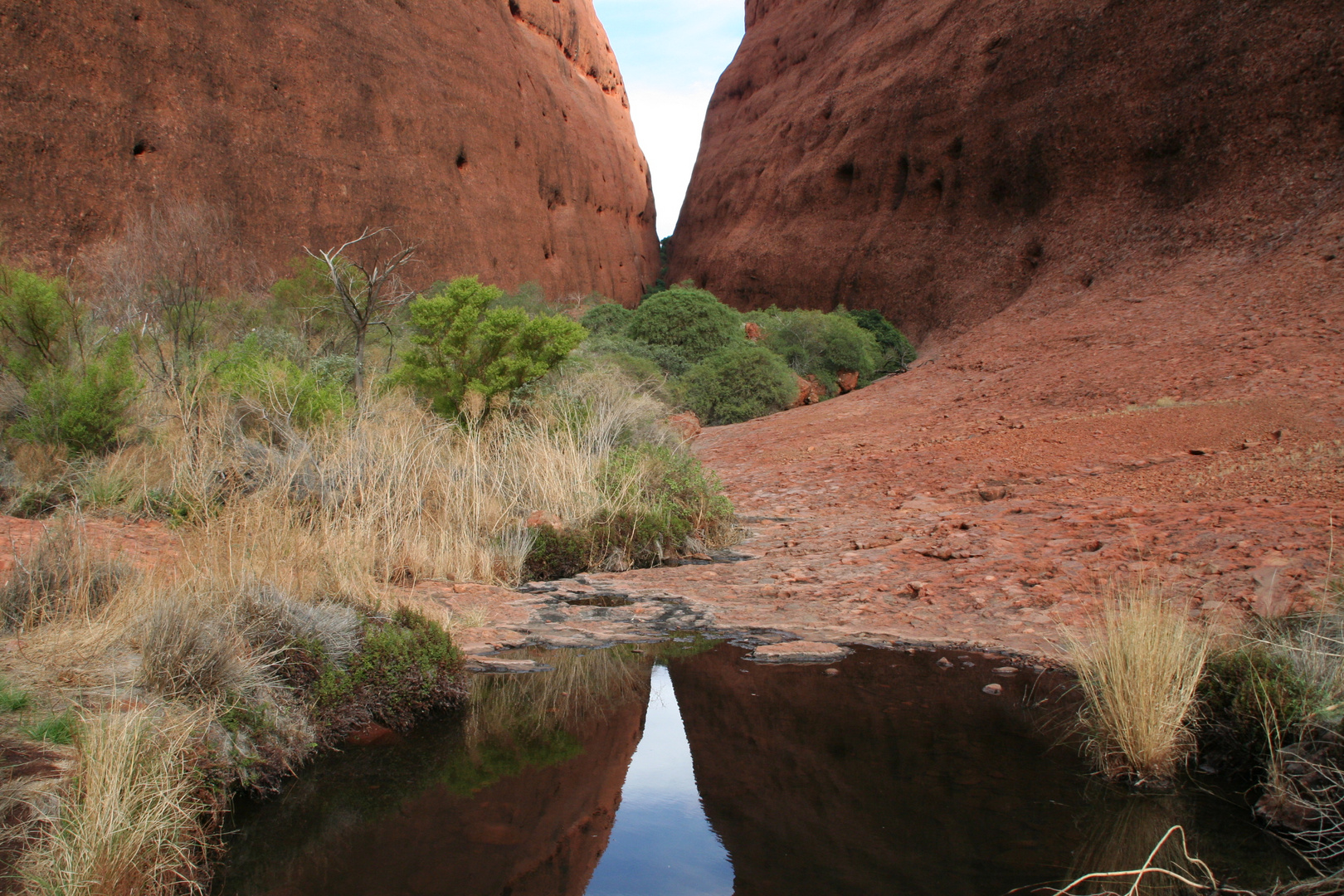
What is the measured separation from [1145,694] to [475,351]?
771 centimetres

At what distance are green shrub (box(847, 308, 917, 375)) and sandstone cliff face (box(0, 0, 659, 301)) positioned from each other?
1176 cm

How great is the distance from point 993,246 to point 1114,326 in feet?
20.8

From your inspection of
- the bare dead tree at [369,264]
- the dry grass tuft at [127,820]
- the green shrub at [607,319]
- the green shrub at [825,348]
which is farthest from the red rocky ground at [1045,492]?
the green shrub at [607,319]

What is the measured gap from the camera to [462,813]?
10.8 ft

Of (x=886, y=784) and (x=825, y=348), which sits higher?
(x=825, y=348)

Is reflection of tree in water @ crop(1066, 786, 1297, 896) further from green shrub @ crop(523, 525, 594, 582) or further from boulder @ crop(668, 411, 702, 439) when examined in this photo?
boulder @ crop(668, 411, 702, 439)

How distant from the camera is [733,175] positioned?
34.6 metres

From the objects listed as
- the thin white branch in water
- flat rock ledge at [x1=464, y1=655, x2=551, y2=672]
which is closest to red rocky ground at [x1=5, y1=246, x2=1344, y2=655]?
flat rock ledge at [x1=464, y1=655, x2=551, y2=672]

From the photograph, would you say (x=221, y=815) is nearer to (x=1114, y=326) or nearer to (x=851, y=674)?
(x=851, y=674)

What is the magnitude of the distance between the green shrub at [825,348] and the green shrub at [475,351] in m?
10.5

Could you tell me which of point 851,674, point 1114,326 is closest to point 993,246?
point 1114,326

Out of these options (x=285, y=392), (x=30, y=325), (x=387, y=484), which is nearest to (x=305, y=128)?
(x=30, y=325)

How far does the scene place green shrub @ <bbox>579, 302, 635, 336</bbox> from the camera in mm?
21700

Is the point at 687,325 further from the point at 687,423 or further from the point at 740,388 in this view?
the point at 687,423
